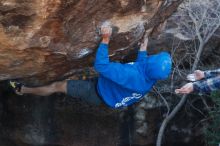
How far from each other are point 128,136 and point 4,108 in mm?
1977

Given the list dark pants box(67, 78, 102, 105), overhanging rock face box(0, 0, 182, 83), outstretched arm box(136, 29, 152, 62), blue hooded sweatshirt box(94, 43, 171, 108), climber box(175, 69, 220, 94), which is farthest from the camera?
dark pants box(67, 78, 102, 105)

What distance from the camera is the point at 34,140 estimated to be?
284 inches

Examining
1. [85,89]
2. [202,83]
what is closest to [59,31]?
[85,89]

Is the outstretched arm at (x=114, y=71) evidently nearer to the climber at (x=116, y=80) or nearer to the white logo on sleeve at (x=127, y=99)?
the climber at (x=116, y=80)

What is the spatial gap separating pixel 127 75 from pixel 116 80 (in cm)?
12

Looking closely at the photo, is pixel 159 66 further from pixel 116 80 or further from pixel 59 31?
pixel 59 31

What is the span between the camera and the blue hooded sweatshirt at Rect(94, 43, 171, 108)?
4.63 m

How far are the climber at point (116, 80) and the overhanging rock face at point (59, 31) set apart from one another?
177mm

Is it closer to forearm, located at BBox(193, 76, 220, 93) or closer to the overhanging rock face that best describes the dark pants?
the overhanging rock face

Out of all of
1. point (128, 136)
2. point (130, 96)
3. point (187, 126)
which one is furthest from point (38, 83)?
point (187, 126)

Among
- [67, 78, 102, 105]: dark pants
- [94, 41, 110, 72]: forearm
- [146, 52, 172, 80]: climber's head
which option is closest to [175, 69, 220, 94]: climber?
[146, 52, 172, 80]: climber's head

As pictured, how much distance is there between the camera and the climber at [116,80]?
4645mm

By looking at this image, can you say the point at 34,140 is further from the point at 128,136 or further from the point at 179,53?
the point at 179,53

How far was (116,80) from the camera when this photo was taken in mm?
4746
